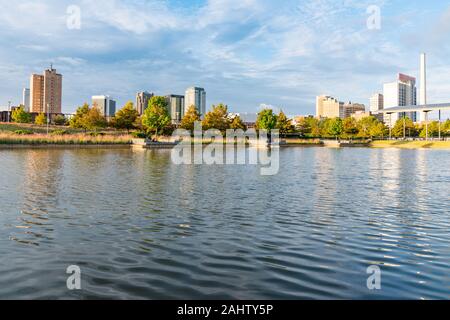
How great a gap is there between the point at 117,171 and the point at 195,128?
56.6 meters

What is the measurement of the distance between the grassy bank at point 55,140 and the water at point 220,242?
33.6 m

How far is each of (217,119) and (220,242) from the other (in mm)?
74267

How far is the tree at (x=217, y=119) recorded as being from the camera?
80375mm

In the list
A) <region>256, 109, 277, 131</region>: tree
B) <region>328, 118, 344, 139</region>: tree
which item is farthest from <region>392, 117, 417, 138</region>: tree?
<region>256, 109, 277, 131</region>: tree

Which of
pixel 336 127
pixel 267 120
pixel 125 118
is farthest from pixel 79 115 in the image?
pixel 336 127

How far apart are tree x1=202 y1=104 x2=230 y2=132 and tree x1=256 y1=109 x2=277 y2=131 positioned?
794cm

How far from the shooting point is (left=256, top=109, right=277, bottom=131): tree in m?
85.8

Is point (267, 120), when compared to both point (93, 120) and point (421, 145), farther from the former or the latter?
point (93, 120)

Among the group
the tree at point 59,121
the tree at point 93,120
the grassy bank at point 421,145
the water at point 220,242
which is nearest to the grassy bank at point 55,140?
the tree at point 93,120

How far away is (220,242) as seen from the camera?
26.8 feet

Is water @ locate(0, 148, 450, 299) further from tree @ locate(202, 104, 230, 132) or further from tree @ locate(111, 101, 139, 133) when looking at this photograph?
tree @ locate(202, 104, 230, 132)

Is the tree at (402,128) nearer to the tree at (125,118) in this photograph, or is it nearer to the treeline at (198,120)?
the treeline at (198,120)

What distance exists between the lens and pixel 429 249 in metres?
7.86
